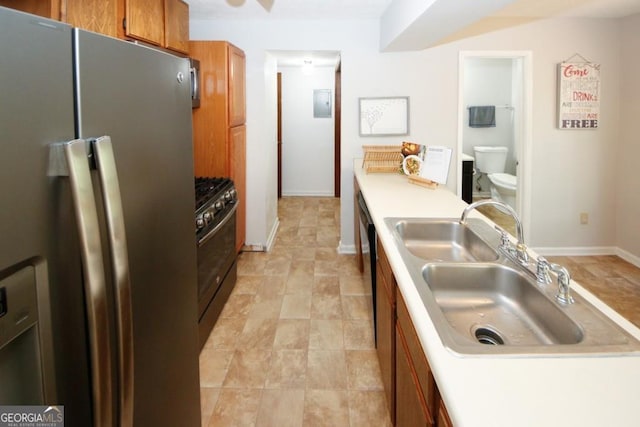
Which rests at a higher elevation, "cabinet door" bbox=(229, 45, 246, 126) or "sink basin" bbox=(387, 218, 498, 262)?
"cabinet door" bbox=(229, 45, 246, 126)

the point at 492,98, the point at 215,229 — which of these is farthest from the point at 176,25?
the point at 492,98

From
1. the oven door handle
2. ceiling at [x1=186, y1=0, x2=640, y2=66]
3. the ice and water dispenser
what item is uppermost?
ceiling at [x1=186, y1=0, x2=640, y2=66]

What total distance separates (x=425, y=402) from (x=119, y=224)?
0.89 metres

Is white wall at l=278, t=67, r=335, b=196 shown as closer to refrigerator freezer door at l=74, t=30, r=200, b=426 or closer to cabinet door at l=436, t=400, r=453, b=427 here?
refrigerator freezer door at l=74, t=30, r=200, b=426

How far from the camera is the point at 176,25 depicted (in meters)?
3.32

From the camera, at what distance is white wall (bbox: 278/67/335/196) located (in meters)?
7.48

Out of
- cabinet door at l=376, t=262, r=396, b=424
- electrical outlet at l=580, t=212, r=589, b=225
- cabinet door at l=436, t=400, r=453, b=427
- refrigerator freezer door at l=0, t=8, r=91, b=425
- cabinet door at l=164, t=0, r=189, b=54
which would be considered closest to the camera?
refrigerator freezer door at l=0, t=8, r=91, b=425

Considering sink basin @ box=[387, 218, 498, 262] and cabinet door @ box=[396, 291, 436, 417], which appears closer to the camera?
cabinet door @ box=[396, 291, 436, 417]

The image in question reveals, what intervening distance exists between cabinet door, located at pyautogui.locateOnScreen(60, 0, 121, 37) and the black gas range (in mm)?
1094

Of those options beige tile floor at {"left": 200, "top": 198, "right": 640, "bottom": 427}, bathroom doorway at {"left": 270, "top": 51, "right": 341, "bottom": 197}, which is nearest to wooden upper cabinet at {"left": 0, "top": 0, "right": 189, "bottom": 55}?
beige tile floor at {"left": 200, "top": 198, "right": 640, "bottom": 427}

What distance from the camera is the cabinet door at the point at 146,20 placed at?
2.48 meters

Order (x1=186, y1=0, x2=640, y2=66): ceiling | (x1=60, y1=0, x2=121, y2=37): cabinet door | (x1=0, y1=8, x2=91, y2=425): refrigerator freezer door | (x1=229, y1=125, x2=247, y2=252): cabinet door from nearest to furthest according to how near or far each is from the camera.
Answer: (x1=0, y1=8, x2=91, y2=425): refrigerator freezer door < (x1=60, y1=0, x2=121, y2=37): cabinet door < (x1=186, y1=0, x2=640, y2=66): ceiling < (x1=229, y1=125, x2=247, y2=252): cabinet door

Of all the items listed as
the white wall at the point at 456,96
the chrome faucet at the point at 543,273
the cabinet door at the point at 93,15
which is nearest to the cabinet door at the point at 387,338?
the chrome faucet at the point at 543,273

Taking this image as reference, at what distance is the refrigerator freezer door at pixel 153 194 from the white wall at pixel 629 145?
4422 mm
